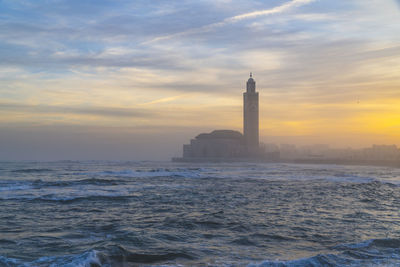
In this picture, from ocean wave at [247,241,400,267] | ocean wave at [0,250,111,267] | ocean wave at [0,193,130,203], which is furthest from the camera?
ocean wave at [0,193,130,203]

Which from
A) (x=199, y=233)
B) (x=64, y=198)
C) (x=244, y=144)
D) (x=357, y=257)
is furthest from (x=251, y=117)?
(x=357, y=257)

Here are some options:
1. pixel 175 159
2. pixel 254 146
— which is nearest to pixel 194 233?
pixel 254 146

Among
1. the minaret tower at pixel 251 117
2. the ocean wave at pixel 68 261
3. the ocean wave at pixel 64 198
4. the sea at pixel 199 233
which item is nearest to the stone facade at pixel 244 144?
the minaret tower at pixel 251 117

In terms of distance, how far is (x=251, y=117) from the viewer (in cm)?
13625

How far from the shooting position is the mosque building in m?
137

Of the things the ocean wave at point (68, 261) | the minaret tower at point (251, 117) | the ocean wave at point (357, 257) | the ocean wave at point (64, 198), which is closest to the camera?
the ocean wave at point (68, 261)

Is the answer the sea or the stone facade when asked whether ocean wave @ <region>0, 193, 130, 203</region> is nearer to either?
the sea

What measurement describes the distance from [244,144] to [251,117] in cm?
1271

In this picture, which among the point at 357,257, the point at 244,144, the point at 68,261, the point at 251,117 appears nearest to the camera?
the point at 68,261

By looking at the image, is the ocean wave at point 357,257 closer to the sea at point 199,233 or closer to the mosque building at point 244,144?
the sea at point 199,233

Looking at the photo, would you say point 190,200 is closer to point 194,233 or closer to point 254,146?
point 194,233

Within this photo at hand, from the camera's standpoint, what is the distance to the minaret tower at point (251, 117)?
136500 millimetres

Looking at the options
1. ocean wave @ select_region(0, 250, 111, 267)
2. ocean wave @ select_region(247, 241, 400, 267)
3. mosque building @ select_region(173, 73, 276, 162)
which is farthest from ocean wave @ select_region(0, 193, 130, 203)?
mosque building @ select_region(173, 73, 276, 162)

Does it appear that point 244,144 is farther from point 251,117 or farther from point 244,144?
point 251,117
